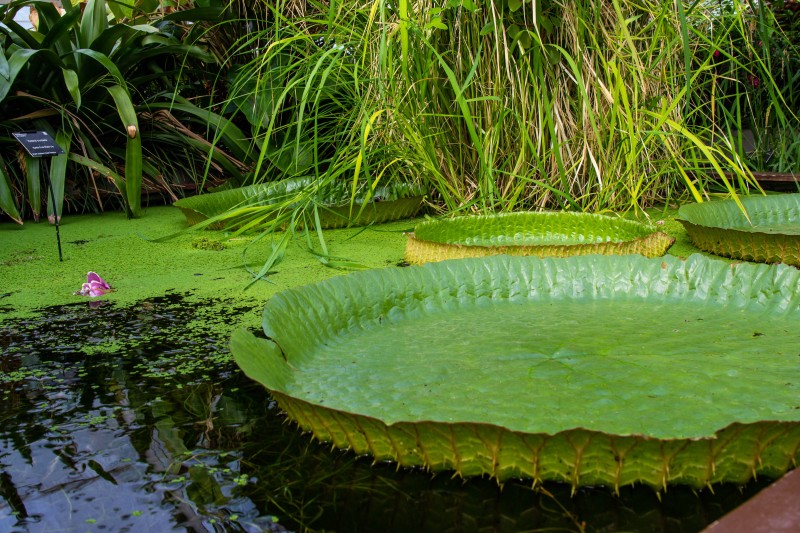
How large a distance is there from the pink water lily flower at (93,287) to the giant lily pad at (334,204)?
0.77 m

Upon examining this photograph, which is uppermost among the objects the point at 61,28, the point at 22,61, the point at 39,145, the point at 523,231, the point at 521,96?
the point at 61,28

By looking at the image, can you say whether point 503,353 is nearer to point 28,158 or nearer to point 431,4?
point 431,4

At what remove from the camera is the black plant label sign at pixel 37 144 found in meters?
2.39

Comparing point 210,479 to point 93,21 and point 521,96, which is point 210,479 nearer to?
point 521,96

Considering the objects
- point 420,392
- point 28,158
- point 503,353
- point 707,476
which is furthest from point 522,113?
point 28,158

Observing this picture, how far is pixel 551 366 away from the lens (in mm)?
1148

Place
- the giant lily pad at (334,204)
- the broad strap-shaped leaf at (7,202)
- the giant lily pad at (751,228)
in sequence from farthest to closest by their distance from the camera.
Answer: the broad strap-shaped leaf at (7,202), the giant lily pad at (334,204), the giant lily pad at (751,228)

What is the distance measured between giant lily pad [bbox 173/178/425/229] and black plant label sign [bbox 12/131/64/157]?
19.2 inches

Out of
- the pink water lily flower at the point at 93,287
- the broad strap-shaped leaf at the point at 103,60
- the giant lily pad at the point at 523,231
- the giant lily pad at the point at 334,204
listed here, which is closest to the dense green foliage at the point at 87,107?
the broad strap-shaped leaf at the point at 103,60

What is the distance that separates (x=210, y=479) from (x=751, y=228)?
1.94 metres

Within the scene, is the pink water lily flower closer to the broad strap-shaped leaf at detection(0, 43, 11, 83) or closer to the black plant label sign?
the black plant label sign

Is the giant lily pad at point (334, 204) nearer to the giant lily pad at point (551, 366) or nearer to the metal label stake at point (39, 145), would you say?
the metal label stake at point (39, 145)

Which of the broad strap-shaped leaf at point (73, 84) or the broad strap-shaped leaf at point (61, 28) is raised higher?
the broad strap-shaped leaf at point (61, 28)

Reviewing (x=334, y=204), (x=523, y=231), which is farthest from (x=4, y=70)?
(x=523, y=231)
